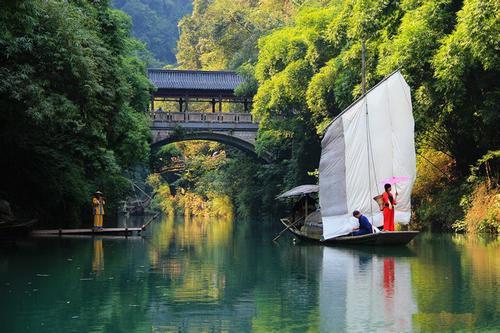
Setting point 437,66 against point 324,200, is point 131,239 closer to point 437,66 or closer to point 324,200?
point 324,200

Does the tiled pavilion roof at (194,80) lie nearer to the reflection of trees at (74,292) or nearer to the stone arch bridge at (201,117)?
the stone arch bridge at (201,117)

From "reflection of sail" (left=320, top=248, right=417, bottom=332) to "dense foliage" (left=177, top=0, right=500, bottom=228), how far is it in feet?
25.8

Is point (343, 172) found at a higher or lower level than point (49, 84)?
lower

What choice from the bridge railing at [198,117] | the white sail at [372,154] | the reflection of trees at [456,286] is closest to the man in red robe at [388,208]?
the white sail at [372,154]

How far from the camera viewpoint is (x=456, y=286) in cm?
1173

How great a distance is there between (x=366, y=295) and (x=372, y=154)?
10.4 meters

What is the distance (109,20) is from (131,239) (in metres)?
7.24

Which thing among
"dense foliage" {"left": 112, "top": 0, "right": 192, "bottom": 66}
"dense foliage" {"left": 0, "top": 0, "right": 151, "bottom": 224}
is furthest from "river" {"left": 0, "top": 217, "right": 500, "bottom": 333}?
"dense foliage" {"left": 112, "top": 0, "right": 192, "bottom": 66}

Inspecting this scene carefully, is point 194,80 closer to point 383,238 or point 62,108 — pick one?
point 383,238

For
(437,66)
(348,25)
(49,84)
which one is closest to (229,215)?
(348,25)

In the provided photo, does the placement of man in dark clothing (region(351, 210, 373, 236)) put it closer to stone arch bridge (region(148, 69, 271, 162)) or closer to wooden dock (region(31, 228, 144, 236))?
wooden dock (region(31, 228, 144, 236))

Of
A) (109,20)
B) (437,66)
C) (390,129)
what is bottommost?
(390,129)

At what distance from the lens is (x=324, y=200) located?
21.8 m

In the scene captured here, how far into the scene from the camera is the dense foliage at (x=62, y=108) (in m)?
17.4
